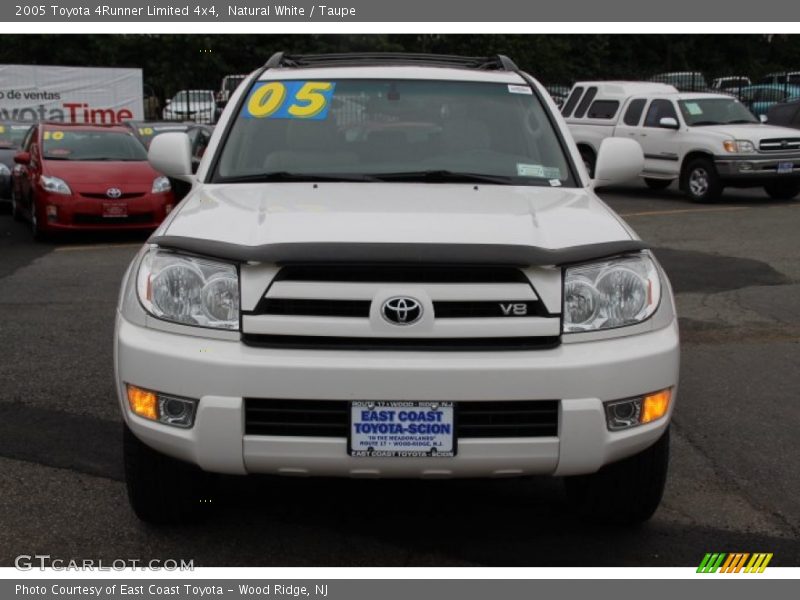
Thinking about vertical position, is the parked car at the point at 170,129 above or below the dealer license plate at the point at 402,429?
below

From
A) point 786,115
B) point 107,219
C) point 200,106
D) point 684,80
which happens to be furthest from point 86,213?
point 684,80

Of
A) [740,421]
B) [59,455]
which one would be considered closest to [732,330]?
[740,421]

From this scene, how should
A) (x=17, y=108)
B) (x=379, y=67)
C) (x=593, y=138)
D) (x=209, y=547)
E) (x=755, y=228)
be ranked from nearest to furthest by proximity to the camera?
1. (x=209, y=547)
2. (x=379, y=67)
3. (x=755, y=228)
4. (x=593, y=138)
5. (x=17, y=108)

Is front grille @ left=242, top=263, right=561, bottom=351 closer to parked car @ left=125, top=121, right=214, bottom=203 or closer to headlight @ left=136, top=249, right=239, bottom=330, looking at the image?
headlight @ left=136, top=249, right=239, bottom=330

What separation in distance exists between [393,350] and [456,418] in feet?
0.98

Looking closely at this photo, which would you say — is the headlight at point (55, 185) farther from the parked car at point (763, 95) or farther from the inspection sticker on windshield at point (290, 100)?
the parked car at point (763, 95)

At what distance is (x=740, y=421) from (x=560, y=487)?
4.90 feet

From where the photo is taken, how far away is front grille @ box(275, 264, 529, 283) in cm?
366

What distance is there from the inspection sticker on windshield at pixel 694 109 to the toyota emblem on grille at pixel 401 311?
15.6 meters

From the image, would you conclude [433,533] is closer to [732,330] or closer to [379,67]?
[379,67]

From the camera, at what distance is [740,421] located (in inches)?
227

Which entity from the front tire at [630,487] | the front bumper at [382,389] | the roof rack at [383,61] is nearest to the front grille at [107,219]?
the roof rack at [383,61]

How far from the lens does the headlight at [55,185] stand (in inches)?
520

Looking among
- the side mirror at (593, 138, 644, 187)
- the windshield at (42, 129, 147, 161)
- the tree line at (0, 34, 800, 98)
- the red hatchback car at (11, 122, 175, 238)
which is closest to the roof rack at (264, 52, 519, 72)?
the side mirror at (593, 138, 644, 187)
